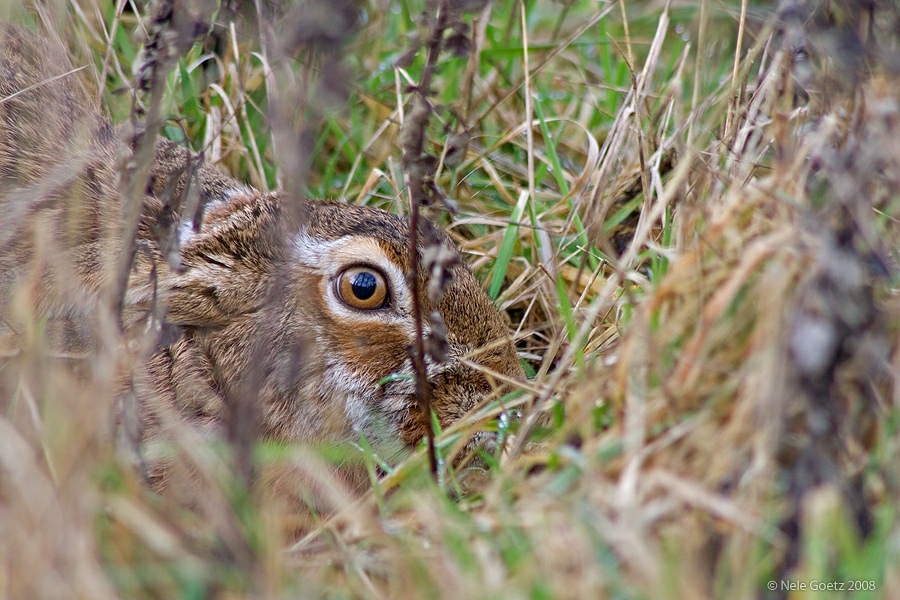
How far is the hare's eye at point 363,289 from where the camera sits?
3.14m

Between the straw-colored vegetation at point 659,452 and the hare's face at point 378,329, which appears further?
the hare's face at point 378,329

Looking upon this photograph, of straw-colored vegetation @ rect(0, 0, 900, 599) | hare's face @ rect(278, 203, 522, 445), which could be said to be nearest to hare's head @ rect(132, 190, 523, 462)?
hare's face @ rect(278, 203, 522, 445)

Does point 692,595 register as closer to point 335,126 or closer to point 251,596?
point 251,596

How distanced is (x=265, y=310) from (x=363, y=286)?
325mm

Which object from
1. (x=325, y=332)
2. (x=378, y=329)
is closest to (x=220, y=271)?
(x=325, y=332)

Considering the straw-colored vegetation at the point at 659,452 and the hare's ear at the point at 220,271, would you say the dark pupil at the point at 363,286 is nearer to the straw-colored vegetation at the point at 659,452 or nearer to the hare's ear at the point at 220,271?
the hare's ear at the point at 220,271

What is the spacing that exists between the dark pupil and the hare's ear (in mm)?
268

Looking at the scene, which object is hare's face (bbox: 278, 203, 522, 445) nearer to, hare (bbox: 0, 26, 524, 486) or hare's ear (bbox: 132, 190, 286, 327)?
hare (bbox: 0, 26, 524, 486)

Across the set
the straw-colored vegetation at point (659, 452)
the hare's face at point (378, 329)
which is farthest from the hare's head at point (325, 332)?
the straw-colored vegetation at point (659, 452)

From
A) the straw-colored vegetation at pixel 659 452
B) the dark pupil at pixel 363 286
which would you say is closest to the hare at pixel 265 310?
the dark pupil at pixel 363 286

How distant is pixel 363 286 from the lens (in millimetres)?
3148

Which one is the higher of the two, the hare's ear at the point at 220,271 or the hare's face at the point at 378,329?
the hare's ear at the point at 220,271

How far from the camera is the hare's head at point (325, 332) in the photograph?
10.1 feet

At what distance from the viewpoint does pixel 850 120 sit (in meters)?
2.29
